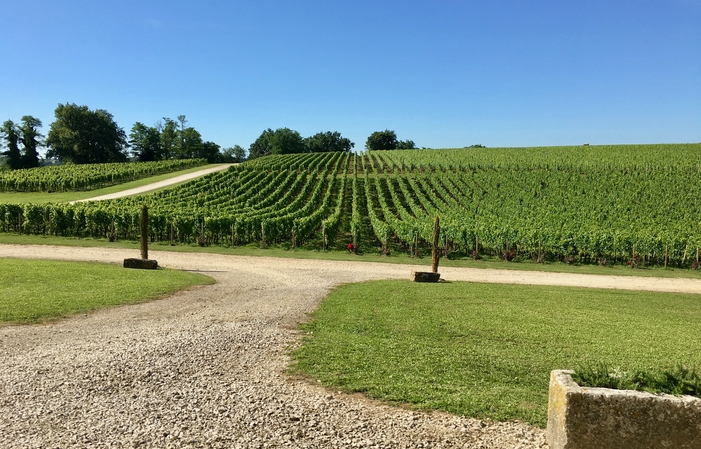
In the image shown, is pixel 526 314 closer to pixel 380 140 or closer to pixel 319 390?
pixel 319 390

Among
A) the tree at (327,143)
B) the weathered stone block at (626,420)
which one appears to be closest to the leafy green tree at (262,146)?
the tree at (327,143)

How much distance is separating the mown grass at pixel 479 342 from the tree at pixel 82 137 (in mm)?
102800

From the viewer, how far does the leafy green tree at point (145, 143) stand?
363 ft

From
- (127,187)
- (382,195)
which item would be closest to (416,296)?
(382,195)

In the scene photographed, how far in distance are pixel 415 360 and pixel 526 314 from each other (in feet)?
19.6

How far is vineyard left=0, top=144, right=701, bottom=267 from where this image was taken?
99.3 feet

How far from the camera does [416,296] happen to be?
14883 mm

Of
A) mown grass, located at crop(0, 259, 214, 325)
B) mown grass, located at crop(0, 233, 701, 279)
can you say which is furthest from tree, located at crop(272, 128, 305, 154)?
mown grass, located at crop(0, 259, 214, 325)

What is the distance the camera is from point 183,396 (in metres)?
5.99

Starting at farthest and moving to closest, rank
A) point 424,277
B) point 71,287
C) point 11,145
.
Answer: point 11,145 < point 424,277 < point 71,287

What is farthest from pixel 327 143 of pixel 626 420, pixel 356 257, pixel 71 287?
pixel 626 420

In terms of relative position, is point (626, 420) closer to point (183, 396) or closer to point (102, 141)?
point (183, 396)

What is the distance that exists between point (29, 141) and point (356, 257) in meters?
97.6

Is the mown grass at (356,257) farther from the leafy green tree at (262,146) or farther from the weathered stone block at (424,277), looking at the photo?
the leafy green tree at (262,146)
